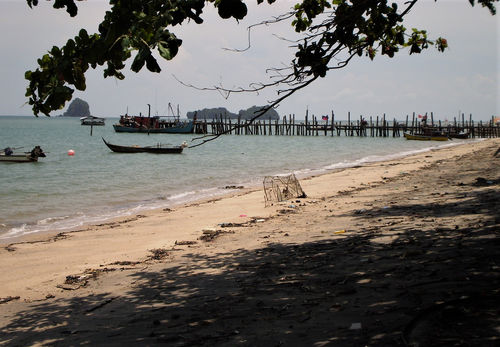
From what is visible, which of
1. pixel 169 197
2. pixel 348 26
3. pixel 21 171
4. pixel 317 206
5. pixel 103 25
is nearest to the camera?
pixel 103 25

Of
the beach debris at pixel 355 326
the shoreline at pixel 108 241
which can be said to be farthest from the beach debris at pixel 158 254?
the beach debris at pixel 355 326

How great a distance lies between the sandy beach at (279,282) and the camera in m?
3.51

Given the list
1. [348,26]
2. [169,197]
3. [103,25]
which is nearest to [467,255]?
[348,26]

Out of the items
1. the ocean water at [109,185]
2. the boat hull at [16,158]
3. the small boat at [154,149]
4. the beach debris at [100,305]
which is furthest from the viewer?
the small boat at [154,149]

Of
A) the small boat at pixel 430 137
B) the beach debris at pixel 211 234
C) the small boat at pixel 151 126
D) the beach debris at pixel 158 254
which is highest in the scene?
the small boat at pixel 151 126

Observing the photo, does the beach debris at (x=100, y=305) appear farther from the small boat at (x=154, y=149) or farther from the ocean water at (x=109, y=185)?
the small boat at (x=154, y=149)

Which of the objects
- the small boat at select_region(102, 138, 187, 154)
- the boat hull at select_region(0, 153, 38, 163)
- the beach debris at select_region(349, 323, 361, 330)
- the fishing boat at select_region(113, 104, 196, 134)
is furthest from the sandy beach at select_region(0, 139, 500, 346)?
the fishing boat at select_region(113, 104, 196, 134)

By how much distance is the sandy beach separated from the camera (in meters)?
3.51

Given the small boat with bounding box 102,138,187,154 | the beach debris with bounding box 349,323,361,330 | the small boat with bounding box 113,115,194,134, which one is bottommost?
the beach debris with bounding box 349,323,361,330

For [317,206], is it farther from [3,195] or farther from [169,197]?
[3,195]

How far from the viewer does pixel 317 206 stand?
1050 cm

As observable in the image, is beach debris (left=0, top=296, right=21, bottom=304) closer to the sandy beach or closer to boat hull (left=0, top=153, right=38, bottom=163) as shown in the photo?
the sandy beach

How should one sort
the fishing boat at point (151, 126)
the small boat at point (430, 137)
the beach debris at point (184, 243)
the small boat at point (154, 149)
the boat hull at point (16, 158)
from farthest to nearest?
the fishing boat at point (151, 126), the small boat at point (430, 137), the small boat at point (154, 149), the boat hull at point (16, 158), the beach debris at point (184, 243)

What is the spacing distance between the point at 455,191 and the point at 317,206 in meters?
2.86
